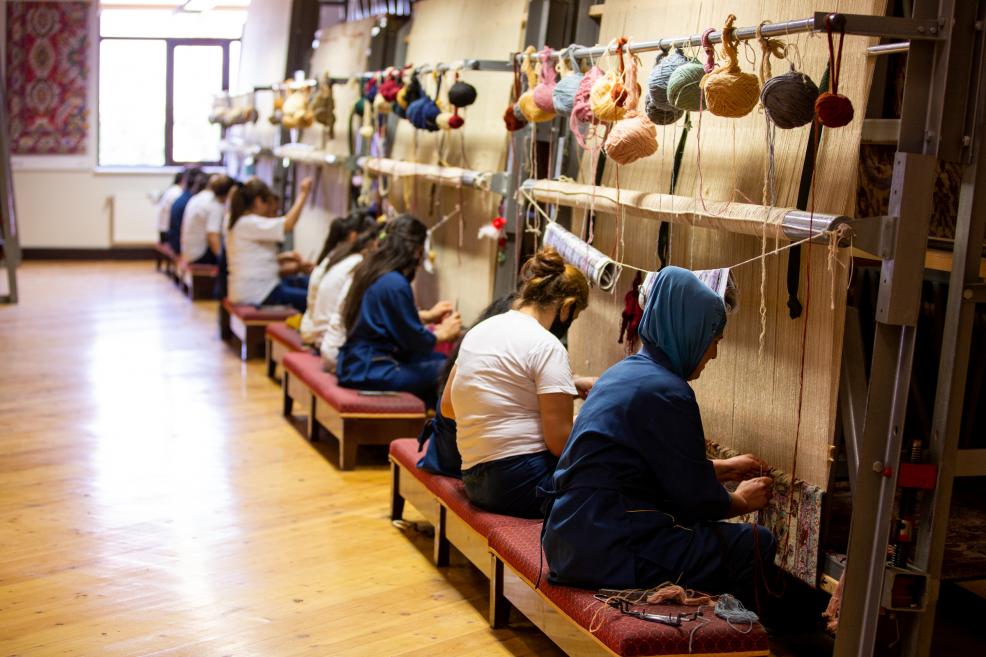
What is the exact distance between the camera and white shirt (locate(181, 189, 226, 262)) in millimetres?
10391

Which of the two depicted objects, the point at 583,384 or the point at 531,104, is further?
the point at 531,104

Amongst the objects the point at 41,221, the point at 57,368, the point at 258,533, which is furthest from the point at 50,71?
the point at 258,533

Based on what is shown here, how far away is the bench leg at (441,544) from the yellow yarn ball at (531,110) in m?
1.48

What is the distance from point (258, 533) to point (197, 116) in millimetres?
10513

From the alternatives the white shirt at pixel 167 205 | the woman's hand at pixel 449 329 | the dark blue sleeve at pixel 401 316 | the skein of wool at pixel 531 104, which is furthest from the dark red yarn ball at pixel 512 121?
the white shirt at pixel 167 205

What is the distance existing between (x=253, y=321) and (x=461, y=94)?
3.14 metres

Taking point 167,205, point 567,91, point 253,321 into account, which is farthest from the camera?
point 167,205

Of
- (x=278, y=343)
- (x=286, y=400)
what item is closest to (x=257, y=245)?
(x=278, y=343)

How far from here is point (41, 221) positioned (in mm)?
13664

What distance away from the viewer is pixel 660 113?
360cm

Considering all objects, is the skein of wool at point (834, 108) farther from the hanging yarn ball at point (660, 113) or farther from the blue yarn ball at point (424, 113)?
the blue yarn ball at point (424, 113)

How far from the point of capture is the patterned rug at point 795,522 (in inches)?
129

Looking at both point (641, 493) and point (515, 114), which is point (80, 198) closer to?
point (515, 114)

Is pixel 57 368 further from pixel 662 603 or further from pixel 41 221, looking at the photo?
pixel 41 221
